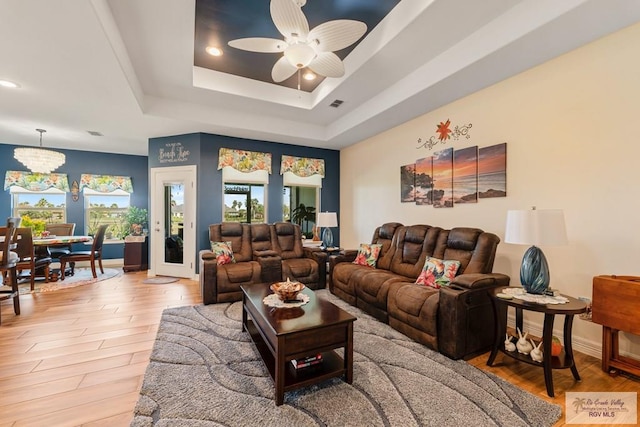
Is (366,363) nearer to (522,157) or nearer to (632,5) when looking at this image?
(522,157)

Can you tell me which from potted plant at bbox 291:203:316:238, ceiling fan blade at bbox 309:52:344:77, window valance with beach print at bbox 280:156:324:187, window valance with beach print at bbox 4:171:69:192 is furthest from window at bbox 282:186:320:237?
window valance with beach print at bbox 4:171:69:192

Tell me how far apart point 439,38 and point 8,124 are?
661 cm

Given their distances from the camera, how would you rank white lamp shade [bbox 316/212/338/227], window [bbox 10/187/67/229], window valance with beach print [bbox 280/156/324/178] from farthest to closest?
1. window [bbox 10/187/67/229]
2. window valance with beach print [bbox 280/156/324/178]
3. white lamp shade [bbox 316/212/338/227]

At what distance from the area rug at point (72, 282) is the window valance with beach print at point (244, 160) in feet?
9.91

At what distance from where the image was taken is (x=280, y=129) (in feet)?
16.7

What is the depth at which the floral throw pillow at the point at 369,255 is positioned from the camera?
12.8ft

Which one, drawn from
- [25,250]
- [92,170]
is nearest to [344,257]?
[25,250]

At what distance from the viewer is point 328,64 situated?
266cm

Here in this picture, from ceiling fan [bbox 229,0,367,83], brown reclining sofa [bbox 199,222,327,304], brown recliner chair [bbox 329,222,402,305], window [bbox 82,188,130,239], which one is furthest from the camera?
window [bbox 82,188,130,239]

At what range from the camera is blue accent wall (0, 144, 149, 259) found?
19.2ft

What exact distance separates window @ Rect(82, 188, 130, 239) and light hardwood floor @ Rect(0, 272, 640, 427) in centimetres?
316

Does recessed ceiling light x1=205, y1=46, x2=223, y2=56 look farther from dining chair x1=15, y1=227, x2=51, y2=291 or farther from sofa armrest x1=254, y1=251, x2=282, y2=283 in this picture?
dining chair x1=15, y1=227, x2=51, y2=291

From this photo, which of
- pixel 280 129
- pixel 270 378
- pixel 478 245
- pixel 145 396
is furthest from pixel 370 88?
pixel 145 396

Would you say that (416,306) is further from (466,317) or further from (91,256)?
(91,256)
